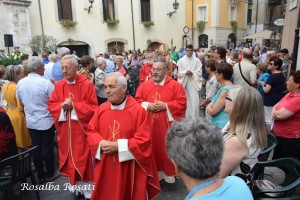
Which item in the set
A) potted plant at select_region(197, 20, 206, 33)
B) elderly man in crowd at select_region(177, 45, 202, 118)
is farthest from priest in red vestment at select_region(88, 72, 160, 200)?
potted plant at select_region(197, 20, 206, 33)

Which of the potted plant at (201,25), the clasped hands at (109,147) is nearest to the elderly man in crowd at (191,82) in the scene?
the clasped hands at (109,147)

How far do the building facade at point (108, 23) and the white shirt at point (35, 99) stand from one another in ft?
54.2

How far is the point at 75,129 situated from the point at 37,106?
752mm

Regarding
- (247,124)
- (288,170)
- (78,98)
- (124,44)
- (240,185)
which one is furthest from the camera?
(124,44)

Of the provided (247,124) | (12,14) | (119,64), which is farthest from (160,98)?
(12,14)

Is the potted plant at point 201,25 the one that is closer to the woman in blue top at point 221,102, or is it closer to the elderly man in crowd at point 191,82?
the elderly man in crowd at point 191,82

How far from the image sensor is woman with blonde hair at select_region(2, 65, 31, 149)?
4.14 meters

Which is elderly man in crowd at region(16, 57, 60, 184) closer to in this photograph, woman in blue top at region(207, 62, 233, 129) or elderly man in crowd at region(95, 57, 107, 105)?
elderly man in crowd at region(95, 57, 107, 105)

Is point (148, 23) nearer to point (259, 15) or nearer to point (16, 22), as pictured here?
point (16, 22)

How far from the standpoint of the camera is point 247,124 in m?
2.21

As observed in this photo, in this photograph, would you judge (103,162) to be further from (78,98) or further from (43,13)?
(43,13)

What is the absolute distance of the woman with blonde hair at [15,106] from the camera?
4.14 m

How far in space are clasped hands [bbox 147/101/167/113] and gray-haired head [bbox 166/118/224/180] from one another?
233cm

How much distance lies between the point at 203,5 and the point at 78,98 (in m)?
26.7
